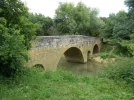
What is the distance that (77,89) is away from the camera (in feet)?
17.4

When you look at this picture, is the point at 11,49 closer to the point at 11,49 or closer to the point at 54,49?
the point at 11,49

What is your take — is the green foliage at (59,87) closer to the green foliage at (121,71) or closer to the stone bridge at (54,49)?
the green foliage at (121,71)

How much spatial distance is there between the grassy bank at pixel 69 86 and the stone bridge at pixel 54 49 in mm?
3343

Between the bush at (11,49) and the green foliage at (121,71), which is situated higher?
the bush at (11,49)

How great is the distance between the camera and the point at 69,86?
5.58 metres

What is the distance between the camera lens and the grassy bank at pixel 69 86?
4691mm

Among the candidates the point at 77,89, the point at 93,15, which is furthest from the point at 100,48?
the point at 77,89

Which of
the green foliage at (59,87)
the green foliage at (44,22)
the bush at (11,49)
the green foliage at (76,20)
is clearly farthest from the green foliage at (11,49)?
the green foliage at (76,20)

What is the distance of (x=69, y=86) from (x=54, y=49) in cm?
767

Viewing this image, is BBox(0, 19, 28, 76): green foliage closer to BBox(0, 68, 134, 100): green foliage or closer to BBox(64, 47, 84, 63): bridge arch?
BBox(0, 68, 134, 100): green foliage

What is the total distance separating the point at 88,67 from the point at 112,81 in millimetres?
12624

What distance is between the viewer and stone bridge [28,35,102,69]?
11117 mm

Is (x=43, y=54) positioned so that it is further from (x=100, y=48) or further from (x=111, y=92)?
(x=100, y=48)

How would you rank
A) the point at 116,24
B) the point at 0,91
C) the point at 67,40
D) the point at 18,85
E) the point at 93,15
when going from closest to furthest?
the point at 0,91 < the point at 18,85 < the point at 67,40 < the point at 116,24 < the point at 93,15
